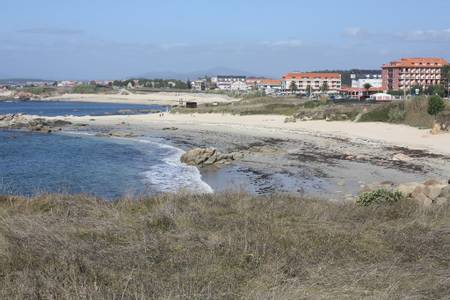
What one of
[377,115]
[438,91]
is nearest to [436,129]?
[377,115]

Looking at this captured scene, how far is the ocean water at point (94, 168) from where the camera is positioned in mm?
22125

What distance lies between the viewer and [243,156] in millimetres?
33844

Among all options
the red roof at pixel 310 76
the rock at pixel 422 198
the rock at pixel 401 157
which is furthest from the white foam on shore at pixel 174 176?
the red roof at pixel 310 76

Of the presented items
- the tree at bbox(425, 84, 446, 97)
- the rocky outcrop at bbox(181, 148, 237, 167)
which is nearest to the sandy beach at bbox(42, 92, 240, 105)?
the tree at bbox(425, 84, 446, 97)

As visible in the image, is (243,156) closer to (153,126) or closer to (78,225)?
(78,225)

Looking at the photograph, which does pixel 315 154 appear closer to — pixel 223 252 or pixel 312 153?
pixel 312 153

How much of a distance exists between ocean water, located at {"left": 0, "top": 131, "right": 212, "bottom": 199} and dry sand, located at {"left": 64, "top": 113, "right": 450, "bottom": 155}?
1236 centimetres

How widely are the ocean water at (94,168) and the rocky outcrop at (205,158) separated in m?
0.71

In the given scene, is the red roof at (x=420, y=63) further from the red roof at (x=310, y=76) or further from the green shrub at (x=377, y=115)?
the green shrub at (x=377, y=115)

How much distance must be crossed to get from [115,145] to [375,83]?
459 feet

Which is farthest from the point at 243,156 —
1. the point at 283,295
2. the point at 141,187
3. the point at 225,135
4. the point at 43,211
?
the point at 283,295

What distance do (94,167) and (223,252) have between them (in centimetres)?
2481

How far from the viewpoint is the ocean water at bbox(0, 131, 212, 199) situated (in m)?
22.1

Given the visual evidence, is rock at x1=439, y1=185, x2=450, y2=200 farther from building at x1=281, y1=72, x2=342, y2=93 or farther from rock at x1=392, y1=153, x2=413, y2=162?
building at x1=281, y1=72, x2=342, y2=93
